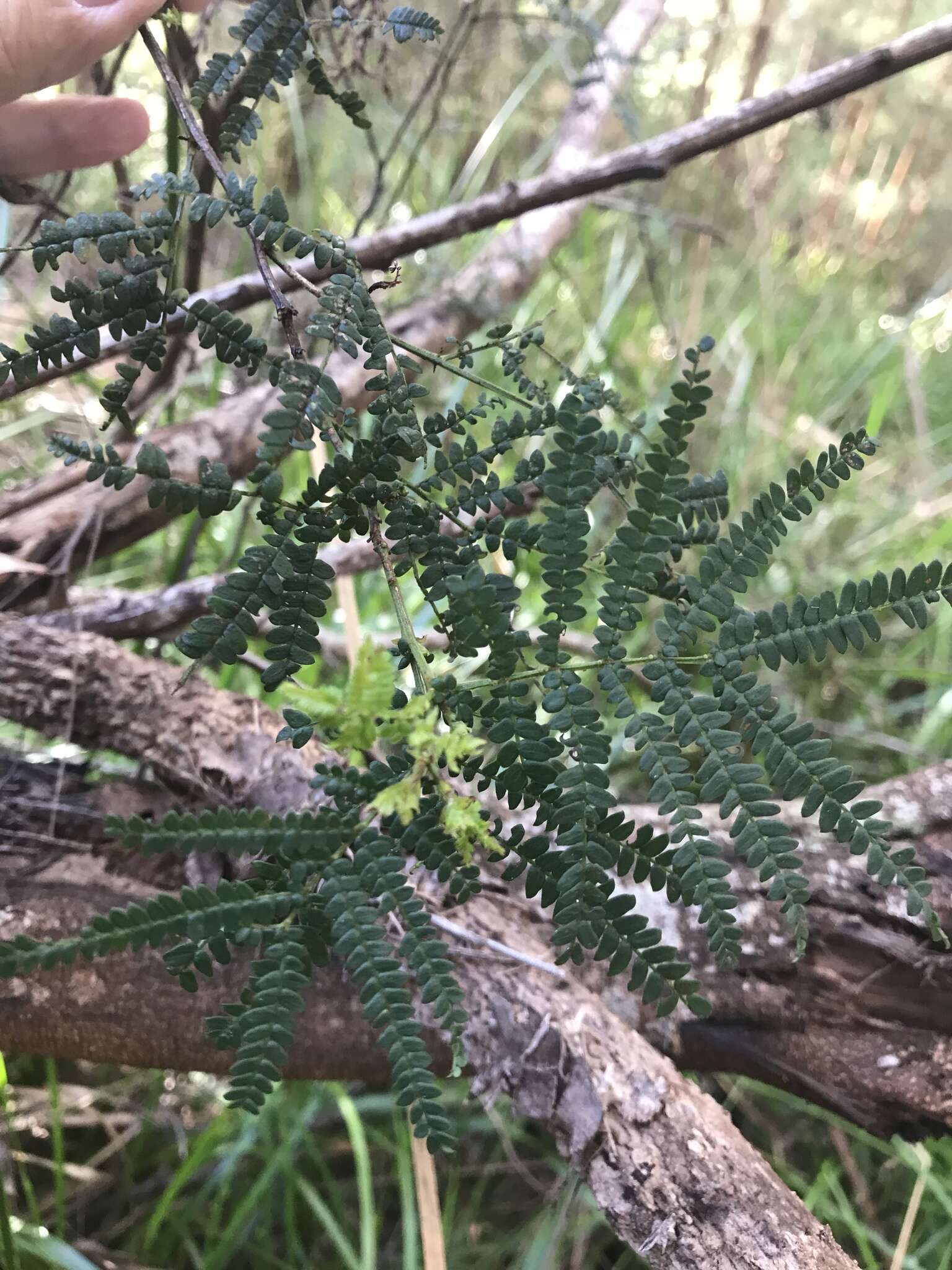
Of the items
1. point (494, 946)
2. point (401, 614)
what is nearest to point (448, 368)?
point (401, 614)

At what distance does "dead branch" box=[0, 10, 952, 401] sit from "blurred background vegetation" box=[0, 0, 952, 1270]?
3.3 inches

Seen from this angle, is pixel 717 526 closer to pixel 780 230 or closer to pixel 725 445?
pixel 725 445

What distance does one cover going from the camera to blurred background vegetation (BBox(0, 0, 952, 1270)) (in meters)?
0.99

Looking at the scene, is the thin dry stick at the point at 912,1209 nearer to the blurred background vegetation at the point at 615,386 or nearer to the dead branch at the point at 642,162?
the blurred background vegetation at the point at 615,386

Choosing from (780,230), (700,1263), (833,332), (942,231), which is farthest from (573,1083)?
(942,231)

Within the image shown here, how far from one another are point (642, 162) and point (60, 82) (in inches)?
22.9

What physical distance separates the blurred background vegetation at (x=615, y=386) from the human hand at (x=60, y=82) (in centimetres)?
14

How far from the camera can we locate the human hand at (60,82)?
61 cm

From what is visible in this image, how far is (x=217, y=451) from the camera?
1099mm

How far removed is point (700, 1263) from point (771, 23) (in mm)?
3136

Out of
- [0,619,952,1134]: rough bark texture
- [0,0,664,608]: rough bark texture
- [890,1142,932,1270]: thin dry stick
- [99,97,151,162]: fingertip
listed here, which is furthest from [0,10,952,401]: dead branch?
[890,1142,932,1270]: thin dry stick

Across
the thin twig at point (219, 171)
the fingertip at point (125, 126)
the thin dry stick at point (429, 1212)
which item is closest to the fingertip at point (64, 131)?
the fingertip at point (125, 126)

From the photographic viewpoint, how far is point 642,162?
2.92 ft

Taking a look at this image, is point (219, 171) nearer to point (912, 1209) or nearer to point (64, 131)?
point (64, 131)
